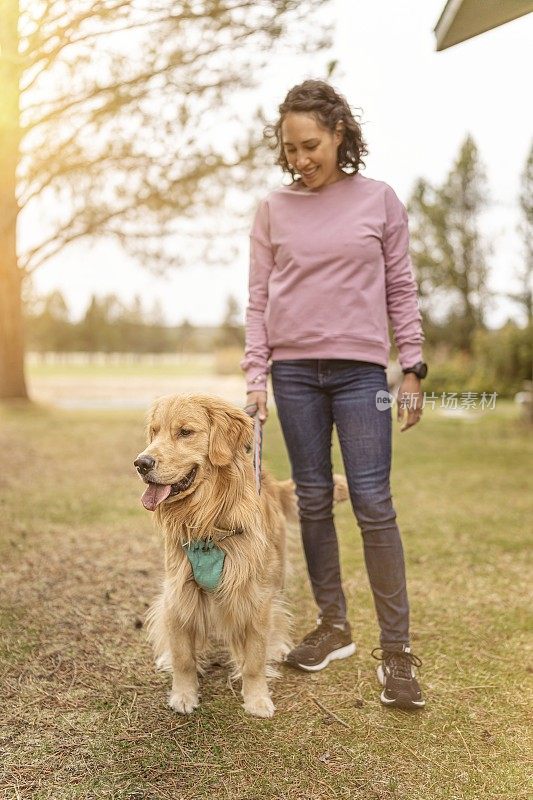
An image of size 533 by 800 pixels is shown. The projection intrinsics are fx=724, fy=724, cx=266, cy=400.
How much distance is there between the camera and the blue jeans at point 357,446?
2.84 metres

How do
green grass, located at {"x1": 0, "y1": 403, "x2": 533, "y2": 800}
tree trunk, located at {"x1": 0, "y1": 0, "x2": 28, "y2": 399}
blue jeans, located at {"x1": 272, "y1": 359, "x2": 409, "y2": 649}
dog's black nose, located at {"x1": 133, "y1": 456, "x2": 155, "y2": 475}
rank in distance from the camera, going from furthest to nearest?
1. tree trunk, located at {"x1": 0, "y1": 0, "x2": 28, "y2": 399}
2. blue jeans, located at {"x1": 272, "y1": 359, "x2": 409, "y2": 649}
3. dog's black nose, located at {"x1": 133, "y1": 456, "x2": 155, "y2": 475}
4. green grass, located at {"x1": 0, "y1": 403, "x2": 533, "y2": 800}

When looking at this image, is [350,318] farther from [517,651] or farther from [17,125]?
[17,125]

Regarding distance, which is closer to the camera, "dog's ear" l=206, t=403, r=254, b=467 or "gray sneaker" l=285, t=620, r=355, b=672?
"dog's ear" l=206, t=403, r=254, b=467

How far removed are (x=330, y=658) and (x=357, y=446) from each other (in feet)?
3.27

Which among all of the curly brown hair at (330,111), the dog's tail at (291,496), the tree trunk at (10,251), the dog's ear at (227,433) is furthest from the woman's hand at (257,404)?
the tree trunk at (10,251)

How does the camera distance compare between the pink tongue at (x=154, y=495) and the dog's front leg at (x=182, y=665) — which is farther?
the dog's front leg at (x=182, y=665)

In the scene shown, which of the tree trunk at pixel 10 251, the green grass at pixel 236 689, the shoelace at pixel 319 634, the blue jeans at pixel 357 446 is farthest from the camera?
the tree trunk at pixel 10 251

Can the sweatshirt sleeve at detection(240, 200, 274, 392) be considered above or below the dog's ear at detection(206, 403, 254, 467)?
above

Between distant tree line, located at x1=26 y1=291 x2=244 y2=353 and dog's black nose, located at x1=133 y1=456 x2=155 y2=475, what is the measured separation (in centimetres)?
4959

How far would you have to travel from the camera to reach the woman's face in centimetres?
275

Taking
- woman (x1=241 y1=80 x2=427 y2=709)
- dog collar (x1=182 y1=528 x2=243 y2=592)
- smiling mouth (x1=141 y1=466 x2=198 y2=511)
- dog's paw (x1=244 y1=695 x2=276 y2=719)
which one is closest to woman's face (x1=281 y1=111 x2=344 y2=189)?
woman (x1=241 y1=80 x2=427 y2=709)

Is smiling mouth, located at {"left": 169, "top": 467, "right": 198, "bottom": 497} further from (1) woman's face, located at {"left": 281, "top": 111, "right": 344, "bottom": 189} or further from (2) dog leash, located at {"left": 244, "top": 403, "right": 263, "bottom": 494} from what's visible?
(1) woman's face, located at {"left": 281, "top": 111, "right": 344, "bottom": 189}

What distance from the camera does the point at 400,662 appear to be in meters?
2.85

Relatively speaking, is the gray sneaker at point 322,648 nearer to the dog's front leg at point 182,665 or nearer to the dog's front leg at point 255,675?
the dog's front leg at point 255,675
